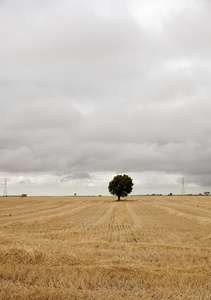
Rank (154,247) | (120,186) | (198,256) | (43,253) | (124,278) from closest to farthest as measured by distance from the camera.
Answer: (124,278) → (43,253) → (198,256) → (154,247) → (120,186)

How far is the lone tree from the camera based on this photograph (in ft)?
261

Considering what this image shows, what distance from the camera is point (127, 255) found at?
32.6 feet

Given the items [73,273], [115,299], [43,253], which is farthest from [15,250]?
Answer: [115,299]

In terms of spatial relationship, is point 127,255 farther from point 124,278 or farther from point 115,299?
point 115,299

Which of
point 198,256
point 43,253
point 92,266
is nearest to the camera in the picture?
point 92,266

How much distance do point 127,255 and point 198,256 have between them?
105 inches

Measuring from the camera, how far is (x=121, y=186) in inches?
3132

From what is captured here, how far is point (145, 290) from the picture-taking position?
21.1 ft

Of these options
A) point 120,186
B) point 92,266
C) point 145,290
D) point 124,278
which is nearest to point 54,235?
point 92,266

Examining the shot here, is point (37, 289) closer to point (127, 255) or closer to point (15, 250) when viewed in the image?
point (15, 250)

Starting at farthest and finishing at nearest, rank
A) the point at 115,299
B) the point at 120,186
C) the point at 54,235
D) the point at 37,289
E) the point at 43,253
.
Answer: the point at 120,186, the point at 54,235, the point at 43,253, the point at 37,289, the point at 115,299

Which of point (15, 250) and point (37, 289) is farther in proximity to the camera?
point (15, 250)

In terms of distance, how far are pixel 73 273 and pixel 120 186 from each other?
72.8 metres

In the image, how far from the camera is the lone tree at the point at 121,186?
261ft
